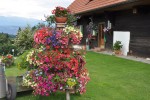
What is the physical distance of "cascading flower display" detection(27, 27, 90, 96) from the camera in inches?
197

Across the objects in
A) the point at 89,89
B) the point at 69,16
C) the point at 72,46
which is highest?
the point at 69,16

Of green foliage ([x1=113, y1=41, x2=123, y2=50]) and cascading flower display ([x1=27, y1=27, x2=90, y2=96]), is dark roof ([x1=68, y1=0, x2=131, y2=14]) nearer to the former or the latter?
green foliage ([x1=113, y1=41, x2=123, y2=50])

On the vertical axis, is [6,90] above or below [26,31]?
below

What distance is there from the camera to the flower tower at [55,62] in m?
5.02

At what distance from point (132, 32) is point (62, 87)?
32.1ft

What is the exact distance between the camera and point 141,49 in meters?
13.4

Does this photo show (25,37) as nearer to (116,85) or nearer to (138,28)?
(116,85)

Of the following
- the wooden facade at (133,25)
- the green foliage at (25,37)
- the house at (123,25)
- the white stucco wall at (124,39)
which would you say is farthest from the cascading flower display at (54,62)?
the white stucco wall at (124,39)

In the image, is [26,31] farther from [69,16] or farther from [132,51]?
[132,51]

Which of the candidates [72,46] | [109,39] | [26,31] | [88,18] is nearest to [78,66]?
[72,46]

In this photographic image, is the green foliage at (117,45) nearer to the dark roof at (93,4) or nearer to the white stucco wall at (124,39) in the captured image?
the white stucco wall at (124,39)

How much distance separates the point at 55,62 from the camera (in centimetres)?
499

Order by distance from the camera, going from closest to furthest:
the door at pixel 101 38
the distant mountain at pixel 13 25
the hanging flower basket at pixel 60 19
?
the hanging flower basket at pixel 60 19
the distant mountain at pixel 13 25
the door at pixel 101 38

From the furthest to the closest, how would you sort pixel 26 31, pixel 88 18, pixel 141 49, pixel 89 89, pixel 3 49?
1. pixel 88 18
2. pixel 3 49
3. pixel 141 49
4. pixel 26 31
5. pixel 89 89
